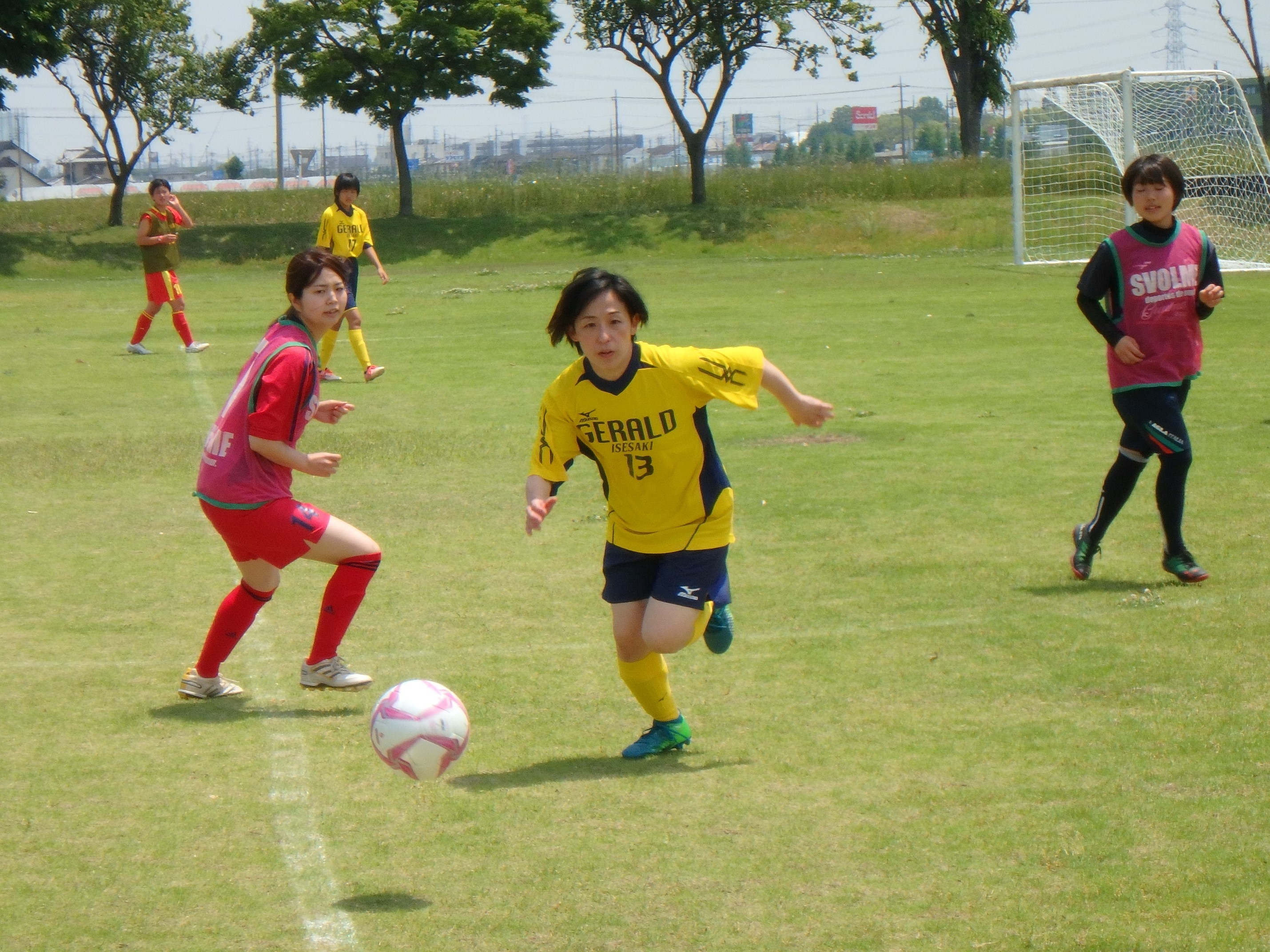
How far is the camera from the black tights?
682 centimetres

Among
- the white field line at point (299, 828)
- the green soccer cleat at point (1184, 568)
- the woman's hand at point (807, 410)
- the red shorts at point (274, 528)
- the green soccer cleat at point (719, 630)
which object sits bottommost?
the white field line at point (299, 828)

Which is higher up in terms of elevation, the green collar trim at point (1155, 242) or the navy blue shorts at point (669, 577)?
the green collar trim at point (1155, 242)

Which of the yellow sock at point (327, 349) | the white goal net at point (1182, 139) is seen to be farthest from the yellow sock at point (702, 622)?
the white goal net at point (1182, 139)

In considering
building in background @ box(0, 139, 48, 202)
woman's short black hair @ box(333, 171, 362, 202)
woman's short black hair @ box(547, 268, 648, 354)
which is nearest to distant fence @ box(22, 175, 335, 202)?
building in background @ box(0, 139, 48, 202)

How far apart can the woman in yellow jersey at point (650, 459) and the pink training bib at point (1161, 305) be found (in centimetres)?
275

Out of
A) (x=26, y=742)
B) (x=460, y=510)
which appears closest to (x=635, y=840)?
(x=26, y=742)

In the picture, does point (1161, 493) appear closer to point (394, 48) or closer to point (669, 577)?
point (669, 577)

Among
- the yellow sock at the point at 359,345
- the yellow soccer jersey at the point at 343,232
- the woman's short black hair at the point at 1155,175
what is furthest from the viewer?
the yellow soccer jersey at the point at 343,232

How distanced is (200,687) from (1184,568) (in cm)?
457

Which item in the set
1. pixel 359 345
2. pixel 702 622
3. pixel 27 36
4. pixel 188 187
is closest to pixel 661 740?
pixel 702 622

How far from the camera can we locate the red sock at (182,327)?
17.2 m

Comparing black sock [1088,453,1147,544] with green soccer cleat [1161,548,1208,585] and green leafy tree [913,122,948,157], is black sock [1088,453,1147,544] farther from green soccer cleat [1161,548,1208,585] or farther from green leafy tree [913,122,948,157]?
green leafy tree [913,122,948,157]

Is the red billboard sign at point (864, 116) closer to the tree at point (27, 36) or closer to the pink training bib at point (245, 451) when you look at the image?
the tree at point (27, 36)

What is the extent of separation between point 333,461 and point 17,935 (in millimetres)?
2046
